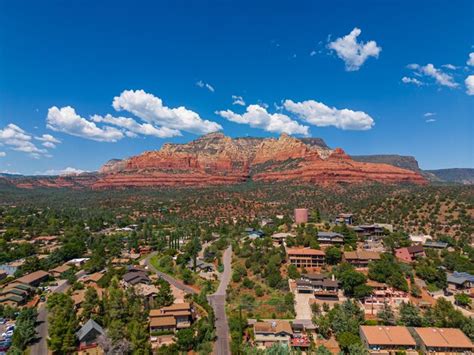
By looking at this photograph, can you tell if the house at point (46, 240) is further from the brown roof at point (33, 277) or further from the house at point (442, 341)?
the house at point (442, 341)

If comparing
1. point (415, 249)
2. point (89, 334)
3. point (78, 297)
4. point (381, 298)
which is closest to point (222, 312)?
point (89, 334)

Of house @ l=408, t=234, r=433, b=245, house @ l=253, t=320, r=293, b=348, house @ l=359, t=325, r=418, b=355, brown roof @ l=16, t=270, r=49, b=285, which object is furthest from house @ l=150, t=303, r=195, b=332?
house @ l=408, t=234, r=433, b=245

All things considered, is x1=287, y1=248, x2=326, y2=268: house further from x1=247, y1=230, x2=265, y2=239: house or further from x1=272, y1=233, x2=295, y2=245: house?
x1=247, y1=230, x2=265, y2=239: house

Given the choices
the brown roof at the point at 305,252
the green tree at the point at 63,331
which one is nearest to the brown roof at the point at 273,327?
the brown roof at the point at 305,252

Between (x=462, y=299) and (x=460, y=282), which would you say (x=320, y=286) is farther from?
(x=460, y=282)

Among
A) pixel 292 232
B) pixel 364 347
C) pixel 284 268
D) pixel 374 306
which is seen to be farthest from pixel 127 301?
pixel 292 232

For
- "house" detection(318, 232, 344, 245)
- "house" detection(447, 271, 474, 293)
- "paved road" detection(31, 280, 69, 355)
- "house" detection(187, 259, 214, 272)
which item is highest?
"house" detection(318, 232, 344, 245)

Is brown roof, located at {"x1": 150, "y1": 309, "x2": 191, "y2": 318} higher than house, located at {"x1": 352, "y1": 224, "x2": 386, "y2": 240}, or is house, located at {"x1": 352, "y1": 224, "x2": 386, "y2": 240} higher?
house, located at {"x1": 352, "y1": 224, "x2": 386, "y2": 240}
